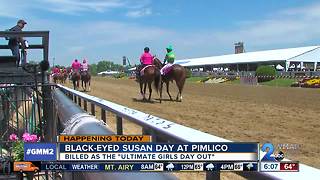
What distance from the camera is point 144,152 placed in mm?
2686

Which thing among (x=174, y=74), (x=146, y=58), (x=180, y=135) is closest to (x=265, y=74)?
(x=174, y=74)

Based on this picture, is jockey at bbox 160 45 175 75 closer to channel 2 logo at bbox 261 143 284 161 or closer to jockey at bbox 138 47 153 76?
jockey at bbox 138 47 153 76

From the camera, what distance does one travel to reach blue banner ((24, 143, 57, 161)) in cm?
274

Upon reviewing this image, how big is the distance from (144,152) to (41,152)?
0.54 m

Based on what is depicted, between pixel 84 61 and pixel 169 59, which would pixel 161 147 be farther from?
pixel 84 61

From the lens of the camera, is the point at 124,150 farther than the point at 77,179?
No

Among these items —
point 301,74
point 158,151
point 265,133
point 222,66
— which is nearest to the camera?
point 158,151

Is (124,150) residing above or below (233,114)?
above

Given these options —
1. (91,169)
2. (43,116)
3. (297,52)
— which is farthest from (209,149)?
(297,52)

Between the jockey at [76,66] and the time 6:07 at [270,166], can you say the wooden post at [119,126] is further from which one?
the jockey at [76,66]

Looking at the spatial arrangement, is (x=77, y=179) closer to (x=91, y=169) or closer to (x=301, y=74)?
(x=91, y=169)

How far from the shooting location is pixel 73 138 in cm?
306

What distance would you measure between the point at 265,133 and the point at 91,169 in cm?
851

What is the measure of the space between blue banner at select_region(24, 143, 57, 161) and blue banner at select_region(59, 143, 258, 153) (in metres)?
0.04
